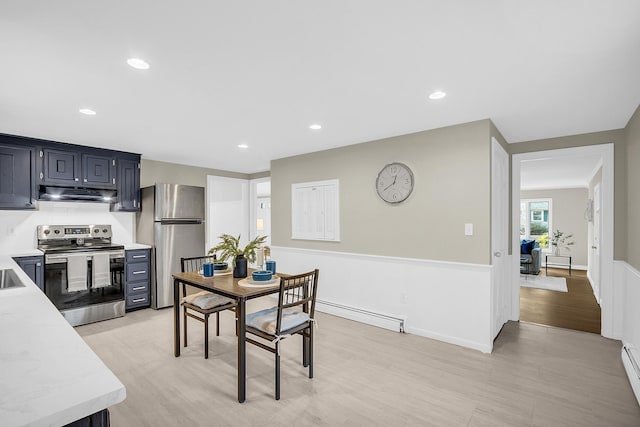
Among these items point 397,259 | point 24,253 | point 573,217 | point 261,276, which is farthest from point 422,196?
point 573,217

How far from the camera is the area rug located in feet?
20.1

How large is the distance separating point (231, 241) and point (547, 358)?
3228 mm

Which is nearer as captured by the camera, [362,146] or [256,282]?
[256,282]

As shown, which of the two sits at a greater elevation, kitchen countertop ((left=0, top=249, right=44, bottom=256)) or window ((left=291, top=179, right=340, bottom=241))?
window ((left=291, top=179, right=340, bottom=241))

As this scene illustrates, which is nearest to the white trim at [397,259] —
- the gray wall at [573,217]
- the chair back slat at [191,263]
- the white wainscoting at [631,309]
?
the white wainscoting at [631,309]

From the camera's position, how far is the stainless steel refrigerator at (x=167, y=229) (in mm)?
4566

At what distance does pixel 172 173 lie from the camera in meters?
5.36

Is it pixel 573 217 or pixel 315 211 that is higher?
pixel 315 211

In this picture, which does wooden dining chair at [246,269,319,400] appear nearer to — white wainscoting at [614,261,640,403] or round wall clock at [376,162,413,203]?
round wall clock at [376,162,413,203]

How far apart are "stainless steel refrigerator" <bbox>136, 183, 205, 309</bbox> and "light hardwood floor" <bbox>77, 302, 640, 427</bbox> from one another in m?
1.03

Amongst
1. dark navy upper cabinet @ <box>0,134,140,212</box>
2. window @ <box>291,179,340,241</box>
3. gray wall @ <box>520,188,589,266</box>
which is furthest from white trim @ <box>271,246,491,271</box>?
gray wall @ <box>520,188,589,266</box>

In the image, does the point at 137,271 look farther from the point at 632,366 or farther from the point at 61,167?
the point at 632,366

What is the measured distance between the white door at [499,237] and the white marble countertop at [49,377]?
329cm

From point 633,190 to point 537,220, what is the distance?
7277 millimetres
